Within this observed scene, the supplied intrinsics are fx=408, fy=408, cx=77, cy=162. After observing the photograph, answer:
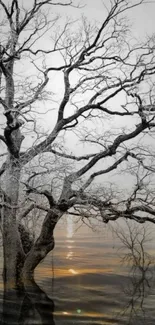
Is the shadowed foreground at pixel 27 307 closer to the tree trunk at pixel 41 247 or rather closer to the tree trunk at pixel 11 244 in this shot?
the tree trunk at pixel 41 247

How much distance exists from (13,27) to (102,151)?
18.2ft

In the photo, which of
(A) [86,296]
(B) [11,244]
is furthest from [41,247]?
(A) [86,296]

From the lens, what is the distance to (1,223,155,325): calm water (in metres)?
11.0

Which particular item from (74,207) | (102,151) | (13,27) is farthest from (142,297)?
(13,27)

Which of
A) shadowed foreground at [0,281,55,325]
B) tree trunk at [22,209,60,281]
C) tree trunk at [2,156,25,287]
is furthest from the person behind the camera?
tree trunk at [22,209,60,281]

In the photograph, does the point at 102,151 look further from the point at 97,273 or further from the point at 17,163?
the point at 97,273

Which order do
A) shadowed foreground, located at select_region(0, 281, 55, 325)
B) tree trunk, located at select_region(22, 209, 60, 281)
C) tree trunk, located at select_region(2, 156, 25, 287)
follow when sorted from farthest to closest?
1. tree trunk, located at select_region(22, 209, 60, 281)
2. tree trunk, located at select_region(2, 156, 25, 287)
3. shadowed foreground, located at select_region(0, 281, 55, 325)

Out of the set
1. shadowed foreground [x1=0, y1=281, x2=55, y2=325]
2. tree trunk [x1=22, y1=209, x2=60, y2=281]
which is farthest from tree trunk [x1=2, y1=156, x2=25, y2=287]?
shadowed foreground [x1=0, y1=281, x2=55, y2=325]

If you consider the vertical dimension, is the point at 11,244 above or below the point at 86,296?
above

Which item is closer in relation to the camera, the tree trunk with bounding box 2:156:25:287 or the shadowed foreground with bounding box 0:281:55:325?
the shadowed foreground with bounding box 0:281:55:325

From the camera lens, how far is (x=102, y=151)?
14727 millimetres

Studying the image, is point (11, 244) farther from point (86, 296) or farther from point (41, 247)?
point (86, 296)

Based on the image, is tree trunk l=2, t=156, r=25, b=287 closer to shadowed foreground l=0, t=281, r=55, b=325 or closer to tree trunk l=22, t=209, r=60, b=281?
tree trunk l=22, t=209, r=60, b=281

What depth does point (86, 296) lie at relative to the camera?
1393 centimetres
